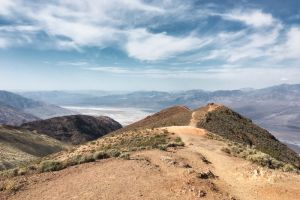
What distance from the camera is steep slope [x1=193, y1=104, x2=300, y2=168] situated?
62.3m

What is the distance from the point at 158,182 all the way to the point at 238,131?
47447 mm

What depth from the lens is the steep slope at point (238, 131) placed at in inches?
2454

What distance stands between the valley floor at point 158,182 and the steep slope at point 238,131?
32.9 m

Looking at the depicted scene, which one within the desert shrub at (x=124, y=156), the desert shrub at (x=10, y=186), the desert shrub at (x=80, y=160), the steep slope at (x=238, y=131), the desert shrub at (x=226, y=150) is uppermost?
the desert shrub at (x=124, y=156)

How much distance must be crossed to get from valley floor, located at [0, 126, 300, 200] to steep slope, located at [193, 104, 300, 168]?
3288cm

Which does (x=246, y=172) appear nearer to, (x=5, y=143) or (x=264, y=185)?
(x=264, y=185)

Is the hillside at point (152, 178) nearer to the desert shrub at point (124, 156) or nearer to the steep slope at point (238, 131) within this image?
the desert shrub at point (124, 156)

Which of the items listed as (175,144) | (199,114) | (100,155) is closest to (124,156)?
(100,155)

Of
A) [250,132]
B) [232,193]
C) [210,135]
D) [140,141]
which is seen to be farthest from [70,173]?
[250,132]

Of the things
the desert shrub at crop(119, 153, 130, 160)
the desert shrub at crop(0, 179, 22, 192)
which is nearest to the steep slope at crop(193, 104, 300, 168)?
the desert shrub at crop(119, 153, 130, 160)

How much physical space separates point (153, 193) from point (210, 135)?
3251cm

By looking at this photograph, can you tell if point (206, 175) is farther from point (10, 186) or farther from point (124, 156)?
point (10, 186)

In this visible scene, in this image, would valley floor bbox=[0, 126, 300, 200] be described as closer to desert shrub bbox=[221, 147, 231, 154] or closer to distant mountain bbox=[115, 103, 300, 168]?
A: desert shrub bbox=[221, 147, 231, 154]

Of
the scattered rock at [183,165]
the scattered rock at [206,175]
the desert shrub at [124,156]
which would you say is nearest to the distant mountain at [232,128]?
the scattered rock at [183,165]
